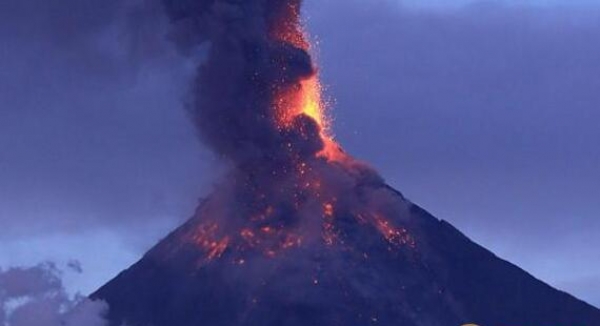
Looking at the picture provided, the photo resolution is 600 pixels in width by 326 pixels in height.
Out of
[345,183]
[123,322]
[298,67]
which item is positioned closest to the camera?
[298,67]

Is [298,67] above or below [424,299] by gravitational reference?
above

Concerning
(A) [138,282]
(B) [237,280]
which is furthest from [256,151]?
(A) [138,282]

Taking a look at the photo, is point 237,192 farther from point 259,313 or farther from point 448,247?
point 448,247

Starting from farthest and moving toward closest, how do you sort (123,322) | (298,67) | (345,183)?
(123,322)
(345,183)
(298,67)

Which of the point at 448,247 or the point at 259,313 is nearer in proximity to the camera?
the point at 259,313

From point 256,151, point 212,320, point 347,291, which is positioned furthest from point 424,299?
point 256,151

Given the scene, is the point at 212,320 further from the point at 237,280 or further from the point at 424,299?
the point at 424,299
